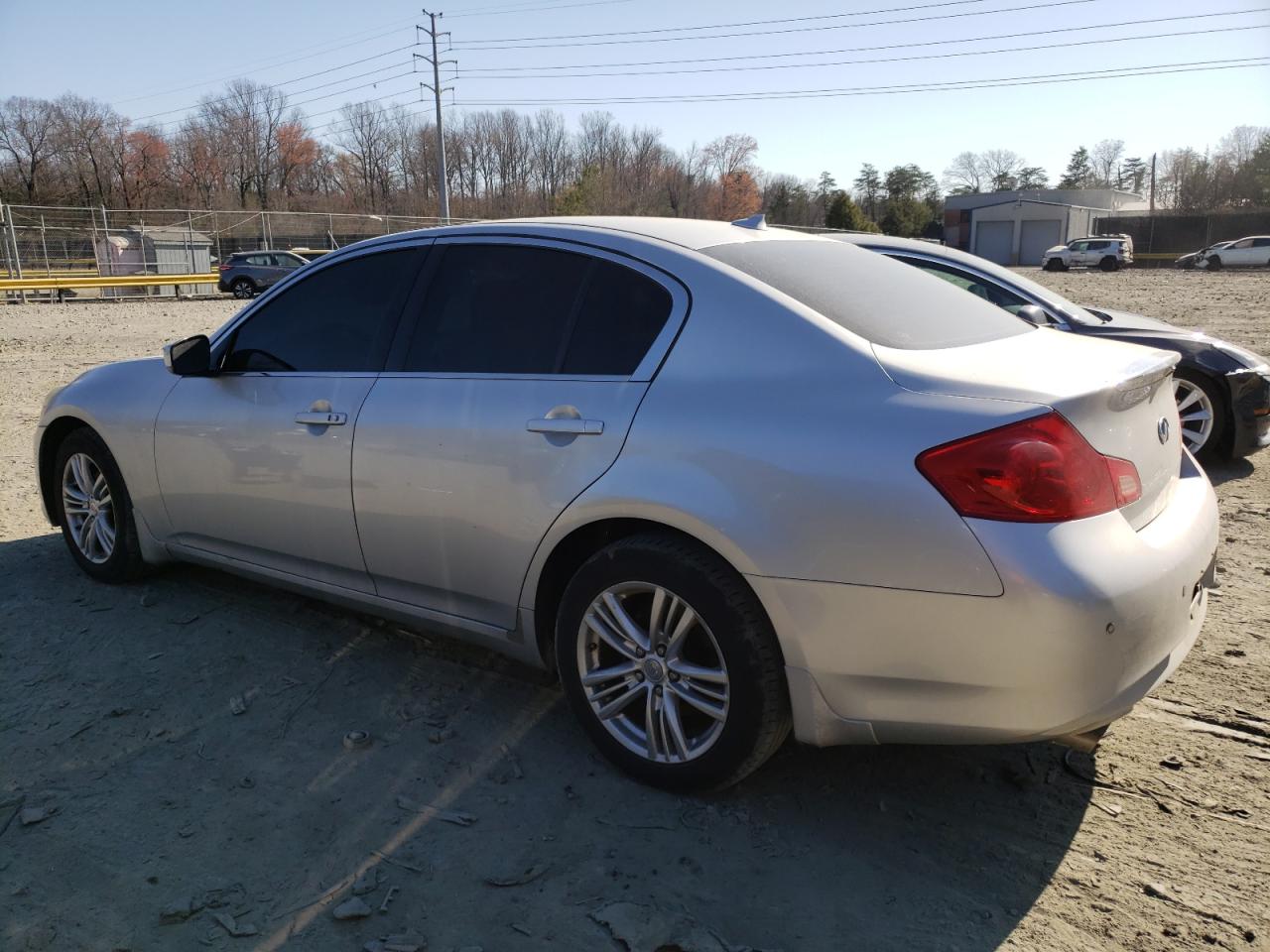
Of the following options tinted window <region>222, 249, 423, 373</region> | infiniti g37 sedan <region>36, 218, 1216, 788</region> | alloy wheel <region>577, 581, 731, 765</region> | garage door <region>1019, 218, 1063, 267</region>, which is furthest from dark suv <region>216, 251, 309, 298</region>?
garage door <region>1019, 218, 1063, 267</region>

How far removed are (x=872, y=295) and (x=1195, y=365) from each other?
14.7 ft

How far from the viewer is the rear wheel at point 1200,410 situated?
632 cm

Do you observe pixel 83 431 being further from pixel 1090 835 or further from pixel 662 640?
pixel 1090 835

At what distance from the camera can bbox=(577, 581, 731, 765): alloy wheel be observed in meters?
2.68

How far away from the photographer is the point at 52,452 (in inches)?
187

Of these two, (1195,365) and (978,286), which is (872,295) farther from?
(1195,365)

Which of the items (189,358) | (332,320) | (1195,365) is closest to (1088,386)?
(332,320)

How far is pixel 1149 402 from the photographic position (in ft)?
8.95

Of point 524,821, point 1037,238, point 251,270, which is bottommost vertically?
point 524,821

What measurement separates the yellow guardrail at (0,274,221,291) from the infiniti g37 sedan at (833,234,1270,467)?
2777cm

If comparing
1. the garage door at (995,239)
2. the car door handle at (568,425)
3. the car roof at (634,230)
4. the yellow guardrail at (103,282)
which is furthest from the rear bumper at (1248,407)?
the garage door at (995,239)

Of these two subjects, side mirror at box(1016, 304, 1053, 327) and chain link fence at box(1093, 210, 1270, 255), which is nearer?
side mirror at box(1016, 304, 1053, 327)

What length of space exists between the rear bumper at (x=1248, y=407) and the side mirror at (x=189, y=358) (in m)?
6.17

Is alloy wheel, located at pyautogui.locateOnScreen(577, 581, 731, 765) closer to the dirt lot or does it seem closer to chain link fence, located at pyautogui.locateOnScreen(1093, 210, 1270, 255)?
the dirt lot
